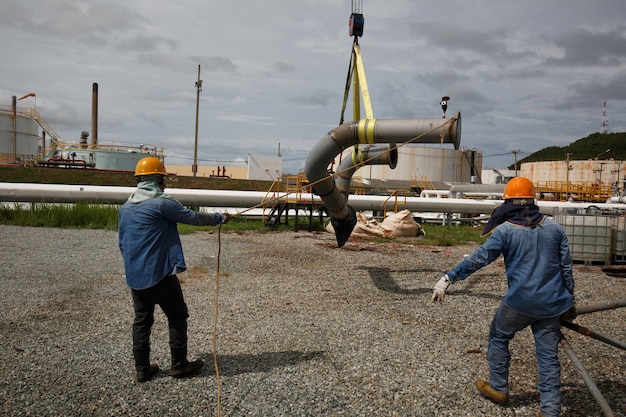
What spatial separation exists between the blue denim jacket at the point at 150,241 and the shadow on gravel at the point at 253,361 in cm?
102

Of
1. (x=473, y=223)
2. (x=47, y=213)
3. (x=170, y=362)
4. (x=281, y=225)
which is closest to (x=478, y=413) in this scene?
(x=170, y=362)

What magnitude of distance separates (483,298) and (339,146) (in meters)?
3.13

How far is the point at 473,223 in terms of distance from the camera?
1908 cm

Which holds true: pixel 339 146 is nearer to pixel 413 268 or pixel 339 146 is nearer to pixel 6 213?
pixel 413 268

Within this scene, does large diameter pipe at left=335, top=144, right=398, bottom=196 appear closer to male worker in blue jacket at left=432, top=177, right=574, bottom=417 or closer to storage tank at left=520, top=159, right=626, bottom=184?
male worker in blue jacket at left=432, top=177, right=574, bottom=417

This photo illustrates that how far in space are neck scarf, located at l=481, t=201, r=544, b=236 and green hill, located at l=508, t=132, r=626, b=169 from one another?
79.8 meters

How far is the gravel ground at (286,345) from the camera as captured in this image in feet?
11.4

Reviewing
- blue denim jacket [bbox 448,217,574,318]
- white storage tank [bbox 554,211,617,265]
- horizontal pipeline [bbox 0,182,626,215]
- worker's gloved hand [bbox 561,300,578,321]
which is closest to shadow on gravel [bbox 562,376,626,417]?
worker's gloved hand [bbox 561,300,578,321]

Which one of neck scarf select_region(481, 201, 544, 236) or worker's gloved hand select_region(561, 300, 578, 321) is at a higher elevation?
neck scarf select_region(481, 201, 544, 236)

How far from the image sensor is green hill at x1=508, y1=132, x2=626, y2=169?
74875 millimetres

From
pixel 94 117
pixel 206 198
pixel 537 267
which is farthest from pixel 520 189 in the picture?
pixel 94 117

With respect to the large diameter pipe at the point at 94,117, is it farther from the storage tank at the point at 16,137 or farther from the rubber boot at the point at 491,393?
the rubber boot at the point at 491,393

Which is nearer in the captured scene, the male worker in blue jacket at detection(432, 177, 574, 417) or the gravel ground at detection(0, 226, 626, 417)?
the male worker in blue jacket at detection(432, 177, 574, 417)

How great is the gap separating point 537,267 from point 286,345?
100 inches
